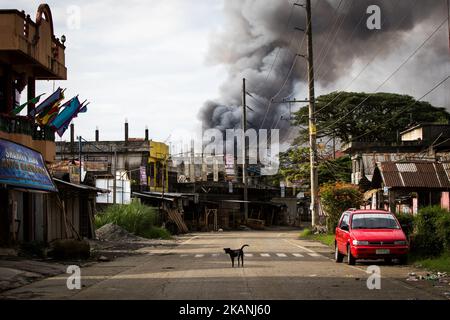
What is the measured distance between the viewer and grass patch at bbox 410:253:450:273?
2049 centimetres

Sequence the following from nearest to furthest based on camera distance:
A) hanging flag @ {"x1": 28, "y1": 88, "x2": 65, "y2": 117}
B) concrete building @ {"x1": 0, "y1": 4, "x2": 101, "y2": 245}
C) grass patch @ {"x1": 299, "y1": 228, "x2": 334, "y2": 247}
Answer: concrete building @ {"x1": 0, "y1": 4, "x2": 101, "y2": 245}, hanging flag @ {"x1": 28, "y1": 88, "x2": 65, "y2": 117}, grass patch @ {"x1": 299, "y1": 228, "x2": 334, "y2": 247}

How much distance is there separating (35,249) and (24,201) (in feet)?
14.4

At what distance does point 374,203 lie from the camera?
1832 inches

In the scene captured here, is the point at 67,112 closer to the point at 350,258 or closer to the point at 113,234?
the point at 113,234

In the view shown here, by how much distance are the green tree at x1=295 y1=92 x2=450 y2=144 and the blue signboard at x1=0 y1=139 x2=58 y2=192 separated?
51.1 meters

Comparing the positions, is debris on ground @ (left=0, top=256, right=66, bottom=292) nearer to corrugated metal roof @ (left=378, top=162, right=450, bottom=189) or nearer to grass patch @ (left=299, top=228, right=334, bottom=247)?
corrugated metal roof @ (left=378, top=162, right=450, bottom=189)

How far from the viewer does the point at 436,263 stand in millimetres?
21453

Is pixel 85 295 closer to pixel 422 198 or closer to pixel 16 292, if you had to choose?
pixel 16 292

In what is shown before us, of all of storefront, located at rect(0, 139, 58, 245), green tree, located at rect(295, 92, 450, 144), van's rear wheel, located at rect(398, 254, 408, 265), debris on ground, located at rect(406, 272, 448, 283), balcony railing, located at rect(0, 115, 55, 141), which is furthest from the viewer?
green tree, located at rect(295, 92, 450, 144)

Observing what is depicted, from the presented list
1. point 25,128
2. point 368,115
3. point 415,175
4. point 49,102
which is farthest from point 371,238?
point 368,115

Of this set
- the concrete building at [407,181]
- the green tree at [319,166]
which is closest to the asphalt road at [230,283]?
the concrete building at [407,181]

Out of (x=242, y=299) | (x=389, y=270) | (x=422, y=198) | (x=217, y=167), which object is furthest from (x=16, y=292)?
(x=217, y=167)

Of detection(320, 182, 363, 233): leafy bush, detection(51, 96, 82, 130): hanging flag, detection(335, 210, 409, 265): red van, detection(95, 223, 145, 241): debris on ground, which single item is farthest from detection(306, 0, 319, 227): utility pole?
detection(335, 210, 409, 265): red van
